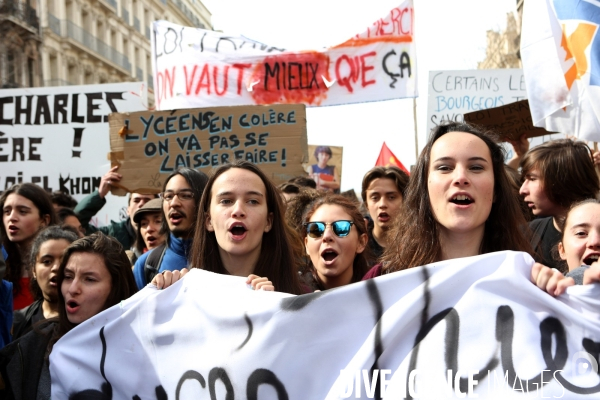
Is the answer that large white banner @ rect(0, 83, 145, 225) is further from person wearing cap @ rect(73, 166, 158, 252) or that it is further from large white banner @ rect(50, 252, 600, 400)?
large white banner @ rect(50, 252, 600, 400)

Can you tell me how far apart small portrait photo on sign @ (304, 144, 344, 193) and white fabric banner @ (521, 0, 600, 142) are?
5.56 m

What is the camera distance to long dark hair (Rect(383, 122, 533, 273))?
2771 millimetres

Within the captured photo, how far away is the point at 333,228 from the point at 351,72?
157 inches

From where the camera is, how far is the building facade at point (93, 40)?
35094 millimetres

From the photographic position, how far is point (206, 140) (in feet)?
19.2

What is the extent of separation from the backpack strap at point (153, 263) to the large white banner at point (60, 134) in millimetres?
3329

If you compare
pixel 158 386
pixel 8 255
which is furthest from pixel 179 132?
pixel 158 386

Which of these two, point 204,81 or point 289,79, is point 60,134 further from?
point 289,79

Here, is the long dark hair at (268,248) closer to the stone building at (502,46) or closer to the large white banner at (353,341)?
the large white banner at (353,341)

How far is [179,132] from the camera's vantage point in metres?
5.83

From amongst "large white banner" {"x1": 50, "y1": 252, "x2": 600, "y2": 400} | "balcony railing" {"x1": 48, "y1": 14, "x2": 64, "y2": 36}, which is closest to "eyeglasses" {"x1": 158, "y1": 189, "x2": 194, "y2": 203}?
"large white banner" {"x1": 50, "y1": 252, "x2": 600, "y2": 400}

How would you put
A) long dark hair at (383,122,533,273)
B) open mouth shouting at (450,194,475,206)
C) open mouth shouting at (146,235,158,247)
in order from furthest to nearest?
1. open mouth shouting at (146,235,158,247)
2. long dark hair at (383,122,533,273)
3. open mouth shouting at (450,194,475,206)

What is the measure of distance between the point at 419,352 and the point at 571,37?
9.74ft

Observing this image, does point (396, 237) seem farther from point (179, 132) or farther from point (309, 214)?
point (179, 132)
